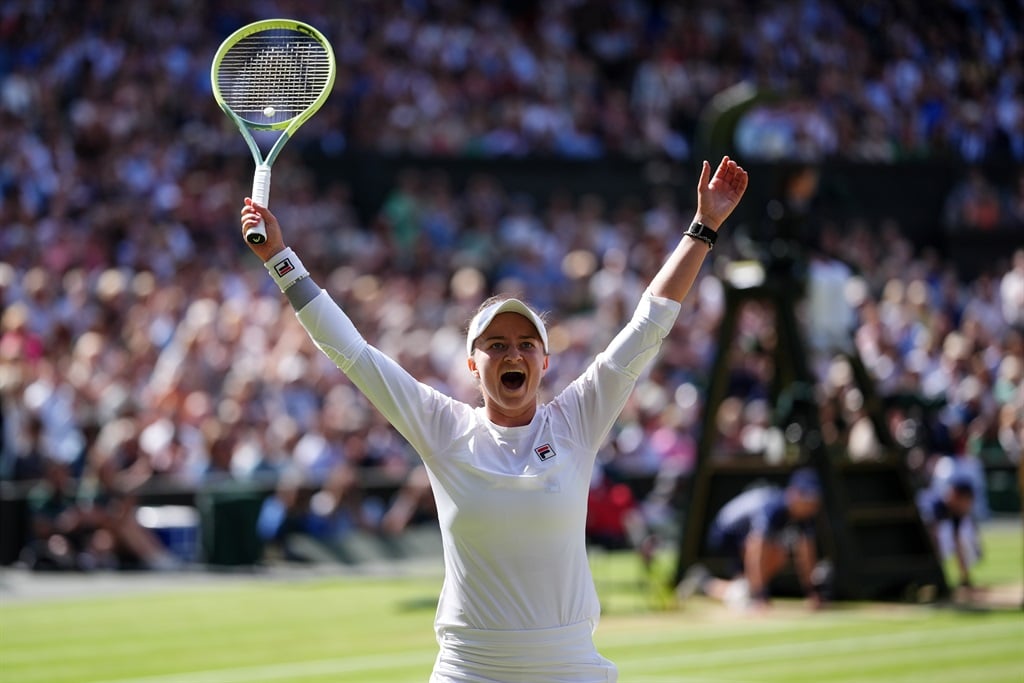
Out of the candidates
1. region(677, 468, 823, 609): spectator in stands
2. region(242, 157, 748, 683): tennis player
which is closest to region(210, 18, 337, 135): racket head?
region(242, 157, 748, 683): tennis player

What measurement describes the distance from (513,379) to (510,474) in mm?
286

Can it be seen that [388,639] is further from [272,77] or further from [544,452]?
[544,452]

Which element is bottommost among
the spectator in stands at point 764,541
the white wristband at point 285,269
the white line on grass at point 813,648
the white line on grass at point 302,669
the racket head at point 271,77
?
the white line on grass at point 813,648

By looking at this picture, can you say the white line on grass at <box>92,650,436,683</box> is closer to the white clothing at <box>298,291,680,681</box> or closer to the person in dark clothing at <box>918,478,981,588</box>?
the person in dark clothing at <box>918,478,981,588</box>

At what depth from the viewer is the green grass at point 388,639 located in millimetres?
10133

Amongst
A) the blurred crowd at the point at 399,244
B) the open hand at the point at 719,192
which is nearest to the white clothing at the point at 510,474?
the open hand at the point at 719,192

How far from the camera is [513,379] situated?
4941 mm

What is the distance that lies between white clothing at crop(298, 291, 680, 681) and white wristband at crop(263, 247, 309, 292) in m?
0.09

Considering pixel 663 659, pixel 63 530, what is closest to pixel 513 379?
pixel 663 659

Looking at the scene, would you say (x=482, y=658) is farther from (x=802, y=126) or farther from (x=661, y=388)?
(x=802, y=126)

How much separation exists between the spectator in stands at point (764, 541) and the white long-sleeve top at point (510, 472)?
28.3ft

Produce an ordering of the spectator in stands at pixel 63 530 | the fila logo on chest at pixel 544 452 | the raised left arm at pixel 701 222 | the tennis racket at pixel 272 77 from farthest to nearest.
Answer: the spectator in stands at pixel 63 530
the tennis racket at pixel 272 77
the raised left arm at pixel 701 222
the fila logo on chest at pixel 544 452

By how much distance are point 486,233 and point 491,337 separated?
17645mm

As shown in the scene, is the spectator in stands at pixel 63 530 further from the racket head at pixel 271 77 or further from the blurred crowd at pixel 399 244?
the racket head at pixel 271 77
